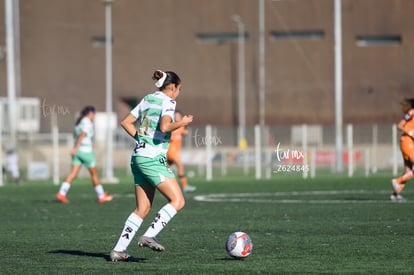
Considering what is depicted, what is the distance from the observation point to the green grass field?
41.5 feet

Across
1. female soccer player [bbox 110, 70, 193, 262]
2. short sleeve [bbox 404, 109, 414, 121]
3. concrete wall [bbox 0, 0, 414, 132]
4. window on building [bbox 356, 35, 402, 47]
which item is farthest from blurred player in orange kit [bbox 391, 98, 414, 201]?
window on building [bbox 356, 35, 402, 47]

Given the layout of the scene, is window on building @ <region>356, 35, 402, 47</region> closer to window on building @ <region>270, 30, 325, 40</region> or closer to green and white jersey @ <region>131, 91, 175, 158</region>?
window on building @ <region>270, 30, 325, 40</region>

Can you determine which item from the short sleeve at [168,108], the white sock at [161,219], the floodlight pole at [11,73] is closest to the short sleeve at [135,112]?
the short sleeve at [168,108]

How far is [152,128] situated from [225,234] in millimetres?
4257

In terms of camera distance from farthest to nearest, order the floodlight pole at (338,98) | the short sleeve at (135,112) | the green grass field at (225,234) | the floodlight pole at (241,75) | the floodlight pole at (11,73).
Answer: the floodlight pole at (241,75) → the floodlight pole at (338,98) → the floodlight pole at (11,73) → the short sleeve at (135,112) → the green grass field at (225,234)

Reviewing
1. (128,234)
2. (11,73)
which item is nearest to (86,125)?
(128,234)

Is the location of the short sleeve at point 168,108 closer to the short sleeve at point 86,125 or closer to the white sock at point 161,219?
the white sock at point 161,219

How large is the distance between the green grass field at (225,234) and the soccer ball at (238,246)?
10cm

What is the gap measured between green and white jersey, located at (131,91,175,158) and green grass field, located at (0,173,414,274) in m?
1.36

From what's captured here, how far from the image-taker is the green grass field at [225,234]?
1266 cm

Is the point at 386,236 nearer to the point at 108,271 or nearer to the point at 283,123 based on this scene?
the point at 108,271

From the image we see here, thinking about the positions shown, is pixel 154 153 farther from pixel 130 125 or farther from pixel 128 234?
pixel 128 234

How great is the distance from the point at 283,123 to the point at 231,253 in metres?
57.0

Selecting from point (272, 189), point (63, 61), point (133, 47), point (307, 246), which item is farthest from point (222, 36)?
point (307, 246)
